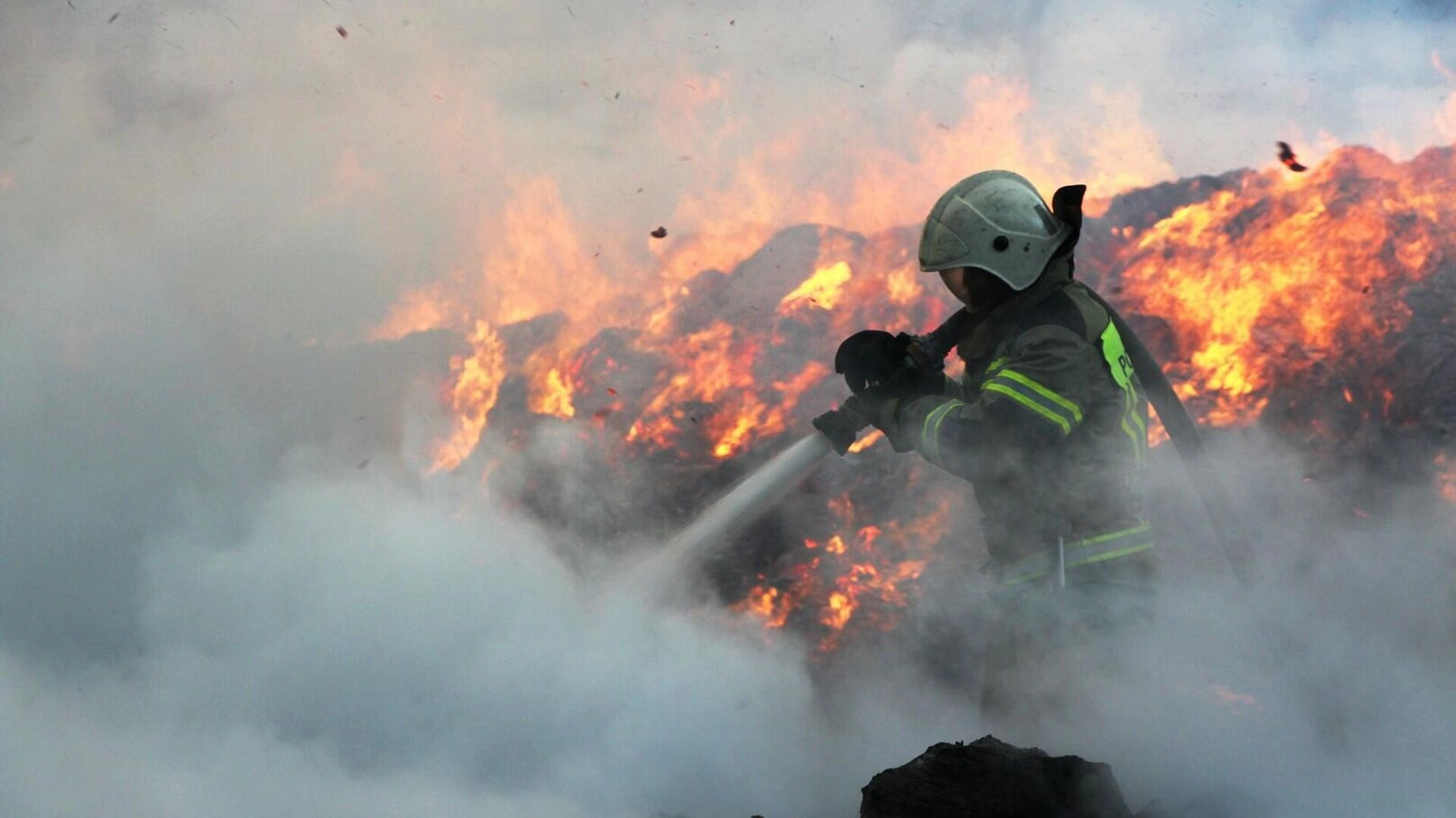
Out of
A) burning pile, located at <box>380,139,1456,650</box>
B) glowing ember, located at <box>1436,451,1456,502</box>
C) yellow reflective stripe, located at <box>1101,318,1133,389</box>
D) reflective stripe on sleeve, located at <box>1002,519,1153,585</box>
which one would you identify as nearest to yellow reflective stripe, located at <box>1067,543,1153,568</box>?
reflective stripe on sleeve, located at <box>1002,519,1153,585</box>

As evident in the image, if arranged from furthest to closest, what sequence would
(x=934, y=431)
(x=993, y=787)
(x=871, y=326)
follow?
(x=871, y=326)
(x=934, y=431)
(x=993, y=787)

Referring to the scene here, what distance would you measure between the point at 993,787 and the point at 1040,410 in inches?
51.6

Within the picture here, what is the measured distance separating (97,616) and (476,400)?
9.22 ft

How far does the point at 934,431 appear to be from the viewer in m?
4.33

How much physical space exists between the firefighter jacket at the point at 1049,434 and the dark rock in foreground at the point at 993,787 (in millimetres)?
748

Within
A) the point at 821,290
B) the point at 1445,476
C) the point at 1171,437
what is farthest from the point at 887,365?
the point at 1445,476

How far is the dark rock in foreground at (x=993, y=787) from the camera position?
4.01 m

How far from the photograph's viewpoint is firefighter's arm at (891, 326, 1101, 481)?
4.20m

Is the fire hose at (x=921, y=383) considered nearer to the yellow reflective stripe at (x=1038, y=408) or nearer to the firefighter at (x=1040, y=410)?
the firefighter at (x=1040, y=410)

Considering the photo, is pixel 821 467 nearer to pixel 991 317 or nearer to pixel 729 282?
pixel 729 282

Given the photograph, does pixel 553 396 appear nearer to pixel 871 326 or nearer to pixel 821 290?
pixel 821 290

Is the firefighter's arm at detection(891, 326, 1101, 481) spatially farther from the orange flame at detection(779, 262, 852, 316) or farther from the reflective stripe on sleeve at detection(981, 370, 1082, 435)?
the orange flame at detection(779, 262, 852, 316)

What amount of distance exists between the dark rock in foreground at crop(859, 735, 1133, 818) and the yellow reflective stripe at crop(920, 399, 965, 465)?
3.41 ft

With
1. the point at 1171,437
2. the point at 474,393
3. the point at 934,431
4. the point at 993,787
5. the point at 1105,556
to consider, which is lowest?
the point at 993,787
